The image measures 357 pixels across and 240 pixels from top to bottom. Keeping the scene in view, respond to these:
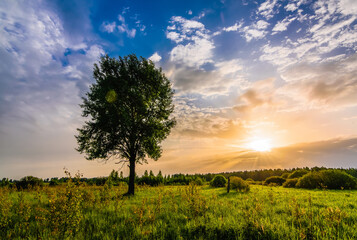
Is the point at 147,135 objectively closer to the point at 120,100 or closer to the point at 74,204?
the point at 120,100

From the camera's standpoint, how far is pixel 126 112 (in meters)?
15.9

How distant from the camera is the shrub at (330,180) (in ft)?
68.5

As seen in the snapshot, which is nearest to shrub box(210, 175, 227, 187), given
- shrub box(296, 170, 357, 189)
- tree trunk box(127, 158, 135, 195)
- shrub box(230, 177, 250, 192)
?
shrub box(230, 177, 250, 192)

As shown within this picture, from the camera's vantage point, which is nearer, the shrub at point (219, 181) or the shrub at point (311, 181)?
the shrub at point (311, 181)

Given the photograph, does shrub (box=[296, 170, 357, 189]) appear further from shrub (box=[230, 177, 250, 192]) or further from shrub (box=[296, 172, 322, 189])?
shrub (box=[230, 177, 250, 192])

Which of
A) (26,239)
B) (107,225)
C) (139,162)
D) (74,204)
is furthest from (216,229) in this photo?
(139,162)

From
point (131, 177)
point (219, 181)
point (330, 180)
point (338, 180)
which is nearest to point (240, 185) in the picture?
point (131, 177)

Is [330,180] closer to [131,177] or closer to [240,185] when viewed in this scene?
[240,185]

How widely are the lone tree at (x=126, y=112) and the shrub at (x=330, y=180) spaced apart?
21844 mm

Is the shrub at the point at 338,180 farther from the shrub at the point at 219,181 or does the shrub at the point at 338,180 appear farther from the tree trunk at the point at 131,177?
the tree trunk at the point at 131,177

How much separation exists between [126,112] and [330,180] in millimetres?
27237

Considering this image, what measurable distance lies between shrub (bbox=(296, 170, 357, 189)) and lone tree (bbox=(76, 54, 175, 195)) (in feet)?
71.7

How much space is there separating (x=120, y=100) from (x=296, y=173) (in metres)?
35.4

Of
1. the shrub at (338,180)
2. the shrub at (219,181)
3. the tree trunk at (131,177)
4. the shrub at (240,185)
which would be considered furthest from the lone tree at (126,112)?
the shrub at (338,180)
